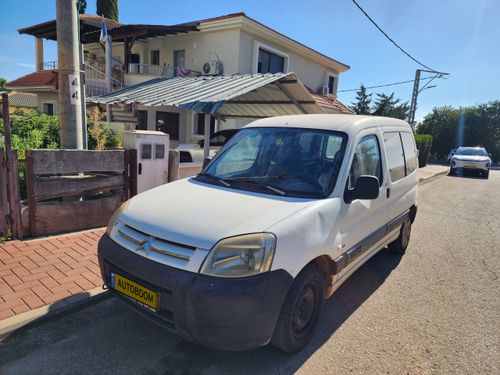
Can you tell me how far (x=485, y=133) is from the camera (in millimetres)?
33219

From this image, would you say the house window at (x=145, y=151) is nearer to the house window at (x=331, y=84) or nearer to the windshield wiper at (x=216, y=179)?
the windshield wiper at (x=216, y=179)

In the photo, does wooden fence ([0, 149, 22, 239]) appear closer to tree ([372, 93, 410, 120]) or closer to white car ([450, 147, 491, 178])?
white car ([450, 147, 491, 178])

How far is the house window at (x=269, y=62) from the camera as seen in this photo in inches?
651

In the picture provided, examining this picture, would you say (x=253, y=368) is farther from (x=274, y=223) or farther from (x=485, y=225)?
(x=485, y=225)

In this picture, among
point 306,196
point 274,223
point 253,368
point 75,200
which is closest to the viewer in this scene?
point 274,223

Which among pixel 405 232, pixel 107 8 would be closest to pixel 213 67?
pixel 405 232

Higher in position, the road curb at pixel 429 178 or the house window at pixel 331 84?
the house window at pixel 331 84

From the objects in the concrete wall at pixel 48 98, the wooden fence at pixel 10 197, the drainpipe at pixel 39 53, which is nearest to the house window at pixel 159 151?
the wooden fence at pixel 10 197

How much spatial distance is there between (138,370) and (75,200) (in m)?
3.33

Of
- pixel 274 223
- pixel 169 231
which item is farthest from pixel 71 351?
pixel 274 223

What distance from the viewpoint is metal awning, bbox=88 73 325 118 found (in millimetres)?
6359

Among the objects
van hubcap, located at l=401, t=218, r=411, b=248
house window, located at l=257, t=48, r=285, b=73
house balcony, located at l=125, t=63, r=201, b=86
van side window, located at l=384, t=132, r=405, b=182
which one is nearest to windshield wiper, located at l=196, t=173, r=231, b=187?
van side window, located at l=384, t=132, r=405, b=182

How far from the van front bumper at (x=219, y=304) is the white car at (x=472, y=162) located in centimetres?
1852

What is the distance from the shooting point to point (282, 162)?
3.33m
